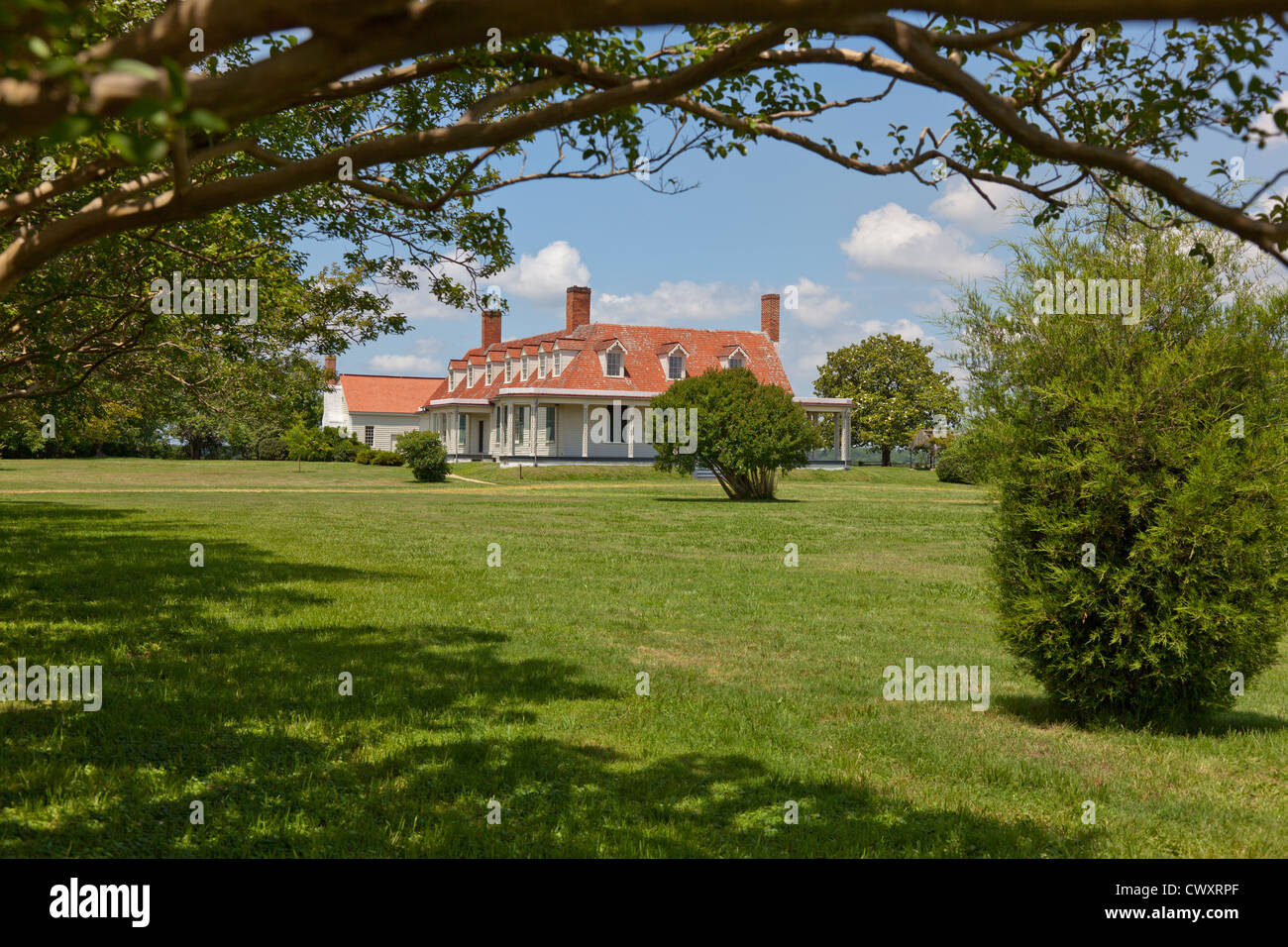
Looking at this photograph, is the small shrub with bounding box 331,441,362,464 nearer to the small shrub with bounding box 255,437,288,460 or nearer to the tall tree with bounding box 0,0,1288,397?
the small shrub with bounding box 255,437,288,460

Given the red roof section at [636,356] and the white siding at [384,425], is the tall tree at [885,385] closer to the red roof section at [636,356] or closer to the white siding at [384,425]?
the red roof section at [636,356]

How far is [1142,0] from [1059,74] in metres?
3.72

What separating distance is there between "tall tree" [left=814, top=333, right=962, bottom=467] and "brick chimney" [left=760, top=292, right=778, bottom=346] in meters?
12.8

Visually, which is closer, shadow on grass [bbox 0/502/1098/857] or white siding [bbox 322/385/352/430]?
shadow on grass [bbox 0/502/1098/857]

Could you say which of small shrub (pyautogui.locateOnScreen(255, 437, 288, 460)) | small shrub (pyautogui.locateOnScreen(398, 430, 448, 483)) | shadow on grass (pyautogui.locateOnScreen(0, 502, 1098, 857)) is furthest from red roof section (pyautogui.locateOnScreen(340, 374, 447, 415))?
shadow on grass (pyautogui.locateOnScreen(0, 502, 1098, 857))

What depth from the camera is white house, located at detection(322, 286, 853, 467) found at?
4703 cm

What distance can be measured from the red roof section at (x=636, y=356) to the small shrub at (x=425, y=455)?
6985 mm

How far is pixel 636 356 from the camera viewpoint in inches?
1961

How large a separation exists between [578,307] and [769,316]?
34.5 ft

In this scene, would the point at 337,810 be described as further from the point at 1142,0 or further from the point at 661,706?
the point at 1142,0

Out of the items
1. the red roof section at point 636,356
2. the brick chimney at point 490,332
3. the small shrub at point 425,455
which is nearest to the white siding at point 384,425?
the brick chimney at point 490,332

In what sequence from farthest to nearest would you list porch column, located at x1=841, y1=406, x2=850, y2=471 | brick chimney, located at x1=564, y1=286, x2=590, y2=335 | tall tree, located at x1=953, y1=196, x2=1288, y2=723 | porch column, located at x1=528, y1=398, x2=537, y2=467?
porch column, located at x1=841, y1=406, x2=850, y2=471 → brick chimney, located at x1=564, y1=286, x2=590, y2=335 → porch column, located at x1=528, y1=398, x2=537, y2=467 → tall tree, located at x1=953, y1=196, x2=1288, y2=723

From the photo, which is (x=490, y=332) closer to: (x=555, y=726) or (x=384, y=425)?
(x=384, y=425)
